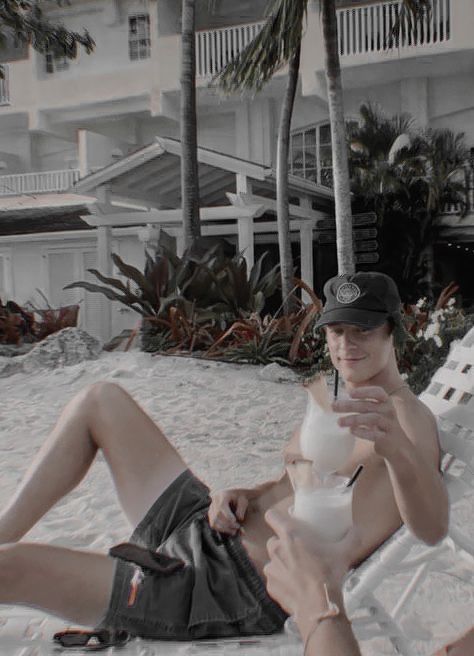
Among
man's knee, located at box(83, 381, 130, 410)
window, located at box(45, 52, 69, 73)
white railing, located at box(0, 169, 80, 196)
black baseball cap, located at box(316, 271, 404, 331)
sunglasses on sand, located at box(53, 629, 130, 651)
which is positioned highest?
window, located at box(45, 52, 69, 73)

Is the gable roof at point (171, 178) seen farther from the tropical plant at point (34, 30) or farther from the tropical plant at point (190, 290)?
the tropical plant at point (190, 290)

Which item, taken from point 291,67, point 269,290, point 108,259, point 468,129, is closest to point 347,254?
point 269,290

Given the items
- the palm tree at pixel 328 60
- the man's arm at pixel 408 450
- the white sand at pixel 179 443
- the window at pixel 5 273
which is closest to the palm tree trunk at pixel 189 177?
the palm tree at pixel 328 60

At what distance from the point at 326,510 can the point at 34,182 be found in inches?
691

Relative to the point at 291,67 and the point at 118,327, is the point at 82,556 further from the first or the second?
the point at 118,327

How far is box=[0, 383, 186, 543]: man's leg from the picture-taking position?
209 centimetres

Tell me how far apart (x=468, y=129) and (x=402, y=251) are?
12.9 ft

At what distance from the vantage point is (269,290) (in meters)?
9.40

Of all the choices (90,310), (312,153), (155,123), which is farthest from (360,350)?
(155,123)

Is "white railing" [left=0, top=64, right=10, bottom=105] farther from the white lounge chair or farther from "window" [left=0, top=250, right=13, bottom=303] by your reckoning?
the white lounge chair

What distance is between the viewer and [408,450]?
1447 mm

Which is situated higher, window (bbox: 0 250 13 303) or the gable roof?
the gable roof

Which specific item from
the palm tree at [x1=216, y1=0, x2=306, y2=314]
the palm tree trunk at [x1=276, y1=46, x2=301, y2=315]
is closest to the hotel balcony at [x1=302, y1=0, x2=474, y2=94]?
the palm tree trunk at [x1=276, y1=46, x2=301, y2=315]

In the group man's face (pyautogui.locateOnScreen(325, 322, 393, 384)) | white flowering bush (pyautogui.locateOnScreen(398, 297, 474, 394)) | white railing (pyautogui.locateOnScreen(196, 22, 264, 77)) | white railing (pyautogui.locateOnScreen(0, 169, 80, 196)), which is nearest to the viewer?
man's face (pyautogui.locateOnScreen(325, 322, 393, 384))
